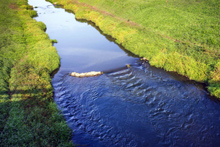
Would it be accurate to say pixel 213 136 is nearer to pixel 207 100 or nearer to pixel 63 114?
pixel 207 100

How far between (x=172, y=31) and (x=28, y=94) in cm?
2718

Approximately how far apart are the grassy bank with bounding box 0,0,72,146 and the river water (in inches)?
61.3

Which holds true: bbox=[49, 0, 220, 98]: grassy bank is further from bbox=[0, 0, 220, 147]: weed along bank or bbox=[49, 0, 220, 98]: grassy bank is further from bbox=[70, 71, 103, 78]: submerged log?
bbox=[70, 71, 103, 78]: submerged log

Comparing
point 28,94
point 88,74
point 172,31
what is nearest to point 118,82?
point 88,74

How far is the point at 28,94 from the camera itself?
18.4 metres

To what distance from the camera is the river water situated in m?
14.7

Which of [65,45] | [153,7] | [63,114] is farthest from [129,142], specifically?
[153,7]

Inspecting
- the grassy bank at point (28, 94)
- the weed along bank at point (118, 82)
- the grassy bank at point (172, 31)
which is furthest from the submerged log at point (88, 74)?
the grassy bank at point (172, 31)

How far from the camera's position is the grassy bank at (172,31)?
22500 mm

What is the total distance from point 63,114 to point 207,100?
16.2 meters

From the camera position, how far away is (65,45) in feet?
113

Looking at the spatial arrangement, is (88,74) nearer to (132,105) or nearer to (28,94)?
(28,94)

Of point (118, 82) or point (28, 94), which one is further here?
point (118, 82)

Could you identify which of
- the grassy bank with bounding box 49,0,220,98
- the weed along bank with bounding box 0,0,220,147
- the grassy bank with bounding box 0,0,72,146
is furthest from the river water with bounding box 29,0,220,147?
the grassy bank with bounding box 49,0,220,98
